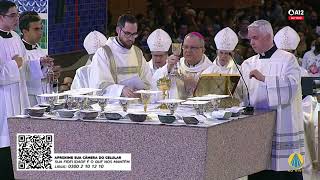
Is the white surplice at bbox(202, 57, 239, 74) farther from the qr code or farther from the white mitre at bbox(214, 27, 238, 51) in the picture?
the qr code

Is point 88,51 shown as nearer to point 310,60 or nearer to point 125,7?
point 310,60

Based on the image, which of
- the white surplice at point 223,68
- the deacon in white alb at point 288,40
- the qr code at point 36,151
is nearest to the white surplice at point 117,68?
the white surplice at point 223,68

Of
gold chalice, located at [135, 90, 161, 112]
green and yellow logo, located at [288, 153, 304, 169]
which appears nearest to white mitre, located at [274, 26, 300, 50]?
green and yellow logo, located at [288, 153, 304, 169]

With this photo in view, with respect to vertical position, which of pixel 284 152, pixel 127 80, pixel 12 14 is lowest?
pixel 284 152

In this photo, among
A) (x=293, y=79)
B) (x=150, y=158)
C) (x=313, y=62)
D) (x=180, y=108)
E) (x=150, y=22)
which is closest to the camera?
(x=150, y=158)

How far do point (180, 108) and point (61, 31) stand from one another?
435 cm

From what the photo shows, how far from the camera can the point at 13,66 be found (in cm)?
712

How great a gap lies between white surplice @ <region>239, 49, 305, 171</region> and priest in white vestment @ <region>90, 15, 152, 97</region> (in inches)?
→ 31.4

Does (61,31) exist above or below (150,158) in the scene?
above

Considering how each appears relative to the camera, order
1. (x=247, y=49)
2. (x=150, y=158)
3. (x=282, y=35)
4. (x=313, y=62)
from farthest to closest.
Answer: (x=247, y=49) < (x=313, y=62) < (x=282, y=35) < (x=150, y=158)

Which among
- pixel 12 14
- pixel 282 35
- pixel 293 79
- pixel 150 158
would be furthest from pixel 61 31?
pixel 150 158

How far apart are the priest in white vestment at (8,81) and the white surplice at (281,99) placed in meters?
1.64

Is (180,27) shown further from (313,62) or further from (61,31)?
(61,31)

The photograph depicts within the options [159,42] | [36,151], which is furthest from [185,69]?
[36,151]
